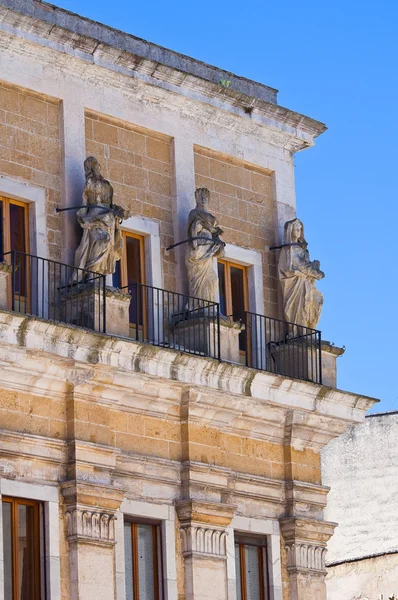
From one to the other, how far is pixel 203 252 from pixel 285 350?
1.99m

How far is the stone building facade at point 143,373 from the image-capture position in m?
22.1

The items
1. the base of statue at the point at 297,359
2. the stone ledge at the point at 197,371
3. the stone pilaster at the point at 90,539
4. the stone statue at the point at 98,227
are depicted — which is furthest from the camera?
the base of statue at the point at 297,359

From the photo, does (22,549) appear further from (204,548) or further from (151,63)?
(151,63)

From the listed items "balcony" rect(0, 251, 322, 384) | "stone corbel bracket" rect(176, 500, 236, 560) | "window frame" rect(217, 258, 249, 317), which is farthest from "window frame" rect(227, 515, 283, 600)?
"window frame" rect(217, 258, 249, 317)

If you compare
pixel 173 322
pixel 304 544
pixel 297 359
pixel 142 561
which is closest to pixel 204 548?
pixel 142 561

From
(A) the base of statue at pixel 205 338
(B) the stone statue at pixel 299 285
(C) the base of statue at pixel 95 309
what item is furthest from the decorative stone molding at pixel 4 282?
(B) the stone statue at pixel 299 285

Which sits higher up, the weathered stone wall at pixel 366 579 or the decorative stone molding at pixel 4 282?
the decorative stone molding at pixel 4 282

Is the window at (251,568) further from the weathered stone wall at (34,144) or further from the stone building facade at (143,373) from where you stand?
the weathered stone wall at (34,144)

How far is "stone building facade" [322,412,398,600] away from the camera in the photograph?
3603 cm

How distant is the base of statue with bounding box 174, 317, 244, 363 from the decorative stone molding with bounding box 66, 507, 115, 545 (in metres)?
2.55

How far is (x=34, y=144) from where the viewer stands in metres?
23.4

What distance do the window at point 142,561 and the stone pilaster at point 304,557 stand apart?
2.19 meters

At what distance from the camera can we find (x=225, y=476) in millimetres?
24234

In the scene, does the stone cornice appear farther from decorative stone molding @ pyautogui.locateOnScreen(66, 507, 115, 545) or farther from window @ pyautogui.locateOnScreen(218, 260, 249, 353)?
decorative stone molding @ pyautogui.locateOnScreen(66, 507, 115, 545)
